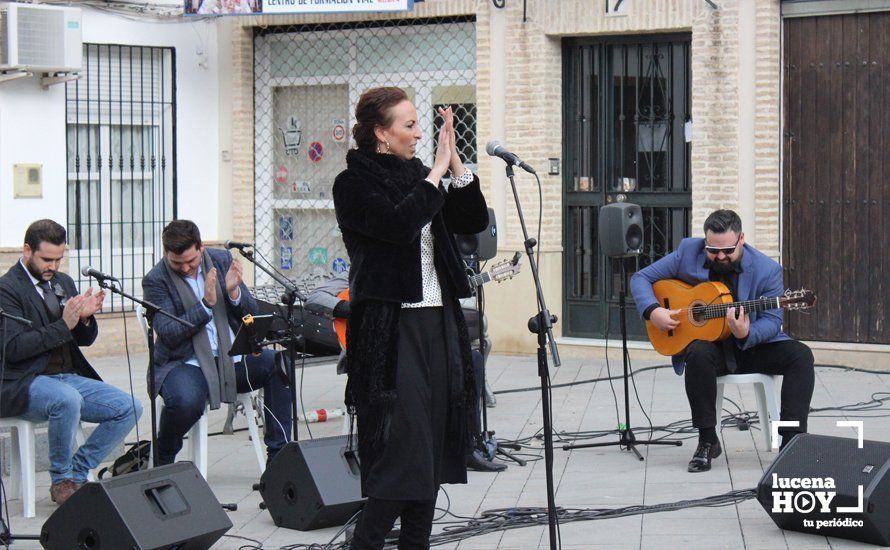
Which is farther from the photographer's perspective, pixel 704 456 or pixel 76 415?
pixel 704 456

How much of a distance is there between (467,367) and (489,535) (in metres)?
1.67

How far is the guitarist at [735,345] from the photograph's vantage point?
7246 mm

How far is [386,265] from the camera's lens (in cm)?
451

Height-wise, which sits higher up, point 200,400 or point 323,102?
point 323,102

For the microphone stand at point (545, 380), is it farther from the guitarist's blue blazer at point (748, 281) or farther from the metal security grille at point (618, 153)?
the metal security grille at point (618, 153)

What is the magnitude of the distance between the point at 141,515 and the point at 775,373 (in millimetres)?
3623

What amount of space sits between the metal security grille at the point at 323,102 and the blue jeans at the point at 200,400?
205 inches

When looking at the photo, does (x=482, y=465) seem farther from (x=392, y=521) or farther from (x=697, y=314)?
(x=392, y=521)

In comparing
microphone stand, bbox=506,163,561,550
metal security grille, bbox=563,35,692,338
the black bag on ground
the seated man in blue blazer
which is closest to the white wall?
metal security grille, bbox=563,35,692,338

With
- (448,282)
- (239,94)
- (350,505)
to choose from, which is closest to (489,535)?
(350,505)

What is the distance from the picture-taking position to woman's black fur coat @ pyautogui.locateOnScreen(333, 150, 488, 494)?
443cm

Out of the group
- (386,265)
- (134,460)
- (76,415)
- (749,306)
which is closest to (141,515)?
(76,415)

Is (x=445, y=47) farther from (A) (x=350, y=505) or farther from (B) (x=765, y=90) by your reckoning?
(A) (x=350, y=505)

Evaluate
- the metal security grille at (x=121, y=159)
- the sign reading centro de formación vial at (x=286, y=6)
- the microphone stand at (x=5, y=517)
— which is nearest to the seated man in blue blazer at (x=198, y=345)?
the microphone stand at (x=5, y=517)
